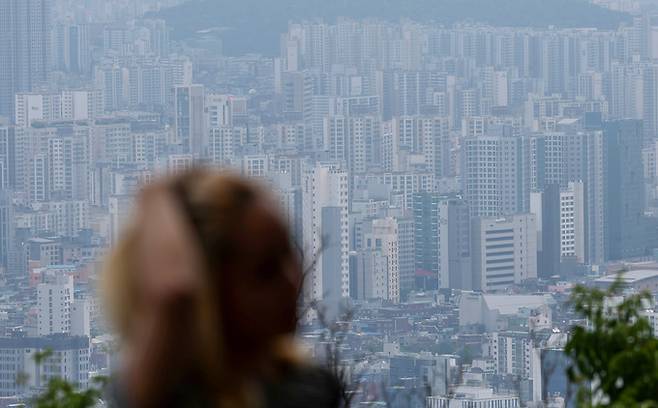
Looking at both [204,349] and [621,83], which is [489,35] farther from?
[204,349]

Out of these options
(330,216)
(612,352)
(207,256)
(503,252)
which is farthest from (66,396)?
(503,252)

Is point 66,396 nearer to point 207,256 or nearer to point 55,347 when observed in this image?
point 207,256

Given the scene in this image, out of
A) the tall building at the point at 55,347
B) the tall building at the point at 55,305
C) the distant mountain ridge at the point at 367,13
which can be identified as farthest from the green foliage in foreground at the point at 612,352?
the distant mountain ridge at the point at 367,13

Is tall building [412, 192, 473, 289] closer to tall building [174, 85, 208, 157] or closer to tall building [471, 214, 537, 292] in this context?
tall building [471, 214, 537, 292]

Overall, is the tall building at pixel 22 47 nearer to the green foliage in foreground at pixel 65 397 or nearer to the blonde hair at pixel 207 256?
the green foliage in foreground at pixel 65 397

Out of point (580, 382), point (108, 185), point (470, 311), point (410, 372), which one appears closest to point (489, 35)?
point (108, 185)

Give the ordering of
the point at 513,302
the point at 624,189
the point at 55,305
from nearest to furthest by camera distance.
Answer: the point at 55,305, the point at 513,302, the point at 624,189

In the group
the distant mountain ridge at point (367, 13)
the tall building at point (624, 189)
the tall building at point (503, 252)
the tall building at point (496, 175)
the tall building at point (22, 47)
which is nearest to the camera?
the tall building at point (503, 252)
